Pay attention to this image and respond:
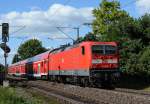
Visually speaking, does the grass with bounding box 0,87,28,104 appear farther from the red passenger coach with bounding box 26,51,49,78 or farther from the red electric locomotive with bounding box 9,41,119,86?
the red passenger coach with bounding box 26,51,49,78

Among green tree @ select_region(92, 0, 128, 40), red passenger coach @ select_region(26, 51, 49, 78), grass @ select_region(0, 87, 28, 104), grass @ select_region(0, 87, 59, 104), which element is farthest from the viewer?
green tree @ select_region(92, 0, 128, 40)

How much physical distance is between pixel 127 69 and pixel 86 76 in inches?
234

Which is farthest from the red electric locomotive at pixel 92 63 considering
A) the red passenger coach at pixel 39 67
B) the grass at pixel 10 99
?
the grass at pixel 10 99

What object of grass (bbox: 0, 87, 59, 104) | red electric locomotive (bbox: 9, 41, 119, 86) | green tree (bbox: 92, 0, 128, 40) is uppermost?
green tree (bbox: 92, 0, 128, 40)

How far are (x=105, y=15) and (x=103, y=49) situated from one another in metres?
35.2

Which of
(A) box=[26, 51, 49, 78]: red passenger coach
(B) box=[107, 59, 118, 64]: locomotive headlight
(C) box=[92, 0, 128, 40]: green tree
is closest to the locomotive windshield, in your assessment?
(B) box=[107, 59, 118, 64]: locomotive headlight

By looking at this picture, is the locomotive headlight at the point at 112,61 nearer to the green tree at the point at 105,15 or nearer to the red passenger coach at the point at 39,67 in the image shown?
the red passenger coach at the point at 39,67

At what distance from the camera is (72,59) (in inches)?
1592

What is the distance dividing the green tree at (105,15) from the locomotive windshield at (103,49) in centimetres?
3294

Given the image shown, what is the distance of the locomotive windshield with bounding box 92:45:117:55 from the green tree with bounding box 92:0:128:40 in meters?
32.9

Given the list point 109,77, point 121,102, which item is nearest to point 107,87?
point 109,77

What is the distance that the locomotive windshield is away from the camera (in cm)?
3606

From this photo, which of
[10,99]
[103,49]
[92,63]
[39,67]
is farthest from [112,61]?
[39,67]

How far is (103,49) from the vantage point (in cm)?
3616
